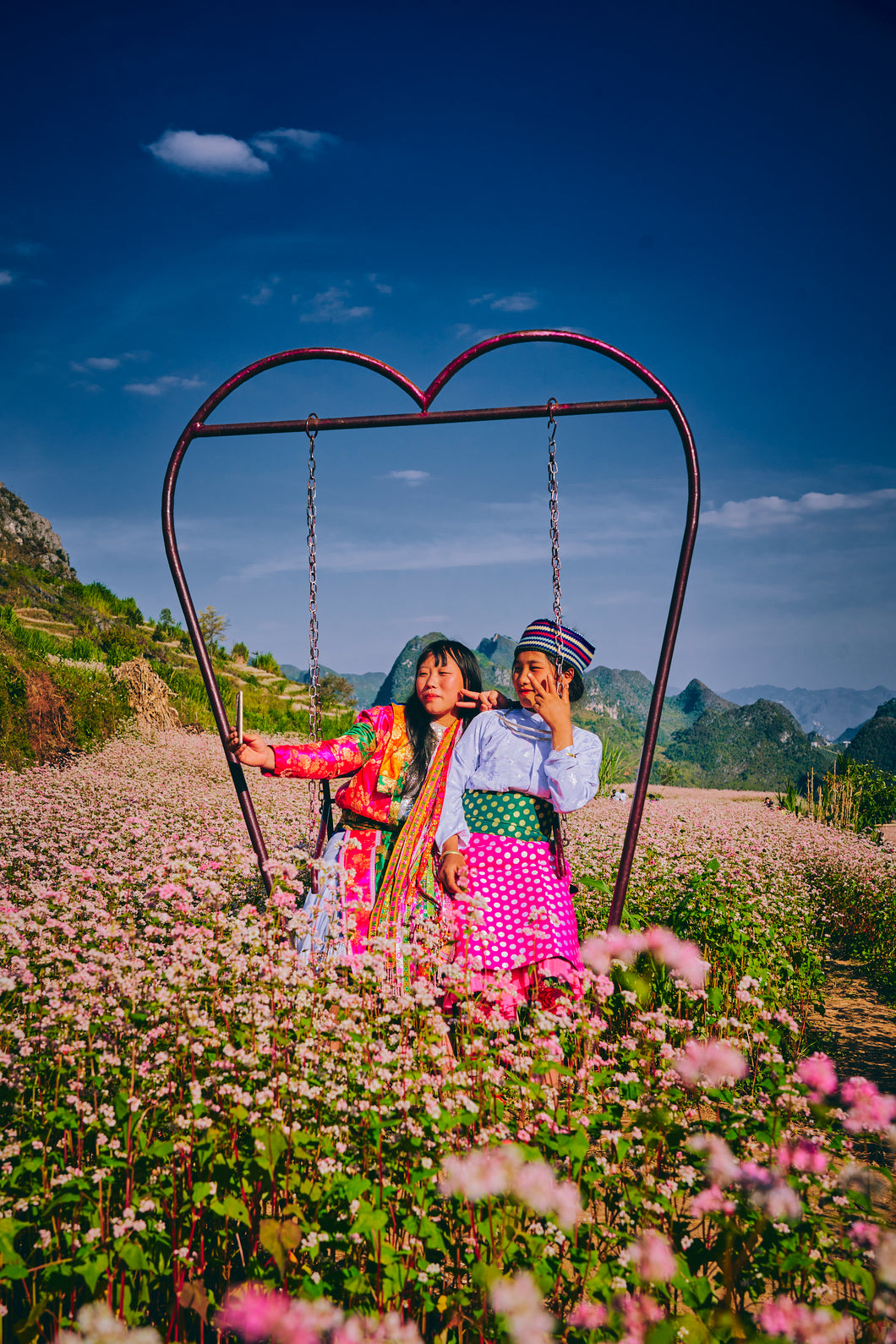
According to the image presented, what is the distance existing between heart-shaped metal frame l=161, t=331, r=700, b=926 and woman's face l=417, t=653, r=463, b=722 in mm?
1061

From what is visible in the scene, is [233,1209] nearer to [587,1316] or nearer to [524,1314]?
[587,1316]

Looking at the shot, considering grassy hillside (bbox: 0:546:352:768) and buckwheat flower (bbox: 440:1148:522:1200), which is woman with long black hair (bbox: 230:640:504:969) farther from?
grassy hillside (bbox: 0:546:352:768)

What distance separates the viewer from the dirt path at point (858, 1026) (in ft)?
11.9

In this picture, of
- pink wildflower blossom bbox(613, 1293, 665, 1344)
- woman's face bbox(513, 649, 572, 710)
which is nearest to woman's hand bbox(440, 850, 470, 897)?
woman's face bbox(513, 649, 572, 710)

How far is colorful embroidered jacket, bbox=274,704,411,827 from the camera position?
3705 mm

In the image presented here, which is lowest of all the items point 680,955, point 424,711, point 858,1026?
point 858,1026

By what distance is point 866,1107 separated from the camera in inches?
58.0

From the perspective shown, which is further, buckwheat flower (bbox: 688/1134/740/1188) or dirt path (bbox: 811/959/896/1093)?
dirt path (bbox: 811/959/896/1093)

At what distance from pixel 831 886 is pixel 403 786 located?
14.7ft

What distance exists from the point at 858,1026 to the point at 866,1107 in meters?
3.34

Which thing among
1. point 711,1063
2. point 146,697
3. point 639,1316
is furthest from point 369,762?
point 146,697

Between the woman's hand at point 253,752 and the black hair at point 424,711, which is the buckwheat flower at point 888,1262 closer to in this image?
the black hair at point 424,711

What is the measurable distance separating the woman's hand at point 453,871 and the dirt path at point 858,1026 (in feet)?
7.06

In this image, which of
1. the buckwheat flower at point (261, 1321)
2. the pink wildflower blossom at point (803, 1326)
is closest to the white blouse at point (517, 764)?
the pink wildflower blossom at point (803, 1326)
